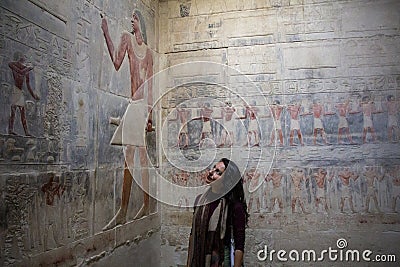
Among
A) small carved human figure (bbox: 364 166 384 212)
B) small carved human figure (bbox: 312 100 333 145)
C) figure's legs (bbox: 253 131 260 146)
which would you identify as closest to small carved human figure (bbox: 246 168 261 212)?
figure's legs (bbox: 253 131 260 146)

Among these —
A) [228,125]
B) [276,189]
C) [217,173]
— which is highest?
[228,125]

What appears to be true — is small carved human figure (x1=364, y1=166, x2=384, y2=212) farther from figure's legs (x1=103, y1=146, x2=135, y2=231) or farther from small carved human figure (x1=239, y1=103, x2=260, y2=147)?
figure's legs (x1=103, y1=146, x2=135, y2=231)

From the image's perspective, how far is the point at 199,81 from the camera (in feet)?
17.1

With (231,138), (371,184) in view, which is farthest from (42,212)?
(371,184)

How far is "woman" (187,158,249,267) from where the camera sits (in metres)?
3.39

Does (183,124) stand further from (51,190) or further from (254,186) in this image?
(51,190)

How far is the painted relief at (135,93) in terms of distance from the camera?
155 inches

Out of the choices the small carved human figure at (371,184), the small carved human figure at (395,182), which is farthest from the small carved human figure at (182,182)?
the small carved human figure at (395,182)

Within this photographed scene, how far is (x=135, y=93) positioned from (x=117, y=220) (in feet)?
4.90

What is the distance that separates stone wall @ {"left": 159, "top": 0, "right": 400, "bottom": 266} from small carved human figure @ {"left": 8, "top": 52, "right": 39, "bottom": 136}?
2.75 metres

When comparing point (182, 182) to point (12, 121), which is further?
point (182, 182)

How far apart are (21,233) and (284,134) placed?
133 inches

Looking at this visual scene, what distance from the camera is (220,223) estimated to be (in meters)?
3.40

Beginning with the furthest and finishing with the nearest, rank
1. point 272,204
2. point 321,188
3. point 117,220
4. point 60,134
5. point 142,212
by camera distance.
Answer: point 272,204
point 321,188
point 142,212
point 117,220
point 60,134
